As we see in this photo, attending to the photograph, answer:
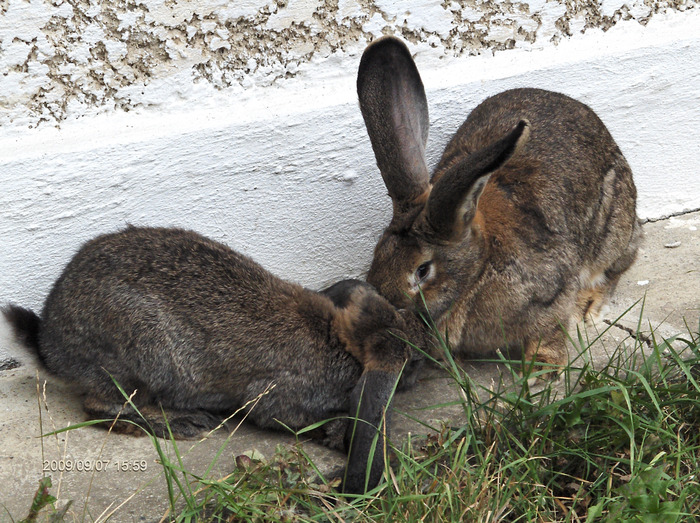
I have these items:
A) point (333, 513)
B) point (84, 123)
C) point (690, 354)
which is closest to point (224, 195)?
point (84, 123)

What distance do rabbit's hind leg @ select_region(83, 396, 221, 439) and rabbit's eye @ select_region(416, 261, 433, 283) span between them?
94 cm

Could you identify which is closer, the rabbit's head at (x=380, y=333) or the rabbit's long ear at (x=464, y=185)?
the rabbit's long ear at (x=464, y=185)

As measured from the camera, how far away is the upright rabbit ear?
10.2 feet

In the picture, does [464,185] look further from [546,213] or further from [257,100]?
[257,100]

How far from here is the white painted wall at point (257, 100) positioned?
304cm

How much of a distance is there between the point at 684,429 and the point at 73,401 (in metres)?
2.20

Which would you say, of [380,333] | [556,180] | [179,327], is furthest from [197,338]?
[556,180]

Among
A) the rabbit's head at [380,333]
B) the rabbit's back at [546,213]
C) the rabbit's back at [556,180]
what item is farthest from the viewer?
the rabbit's back at [556,180]

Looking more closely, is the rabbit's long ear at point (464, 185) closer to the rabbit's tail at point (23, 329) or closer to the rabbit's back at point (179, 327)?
the rabbit's back at point (179, 327)

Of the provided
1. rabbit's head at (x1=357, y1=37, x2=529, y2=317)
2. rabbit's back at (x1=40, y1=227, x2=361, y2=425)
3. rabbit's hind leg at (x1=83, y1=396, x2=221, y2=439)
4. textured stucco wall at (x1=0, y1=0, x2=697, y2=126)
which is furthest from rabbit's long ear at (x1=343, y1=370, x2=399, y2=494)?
textured stucco wall at (x1=0, y1=0, x2=697, y2=126)

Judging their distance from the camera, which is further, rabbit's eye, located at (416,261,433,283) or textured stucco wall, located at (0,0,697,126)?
rabbit's eye, located at (416,261,433,283)

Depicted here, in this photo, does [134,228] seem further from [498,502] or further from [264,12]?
[498,502]
